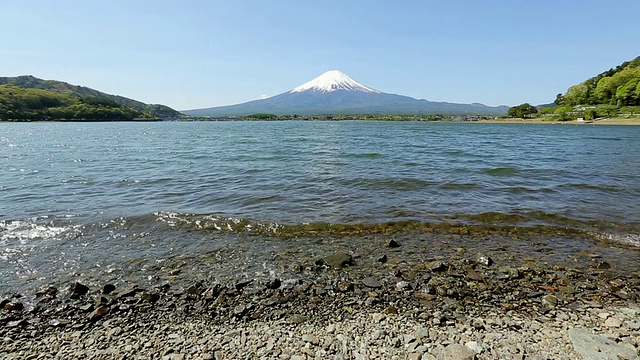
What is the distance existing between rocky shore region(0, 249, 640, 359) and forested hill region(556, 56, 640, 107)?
132 meters

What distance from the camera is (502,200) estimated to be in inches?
491

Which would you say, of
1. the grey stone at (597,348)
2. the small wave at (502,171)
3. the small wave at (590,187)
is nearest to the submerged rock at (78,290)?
the grey stone at (597,348)

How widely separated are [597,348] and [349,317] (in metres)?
3.25

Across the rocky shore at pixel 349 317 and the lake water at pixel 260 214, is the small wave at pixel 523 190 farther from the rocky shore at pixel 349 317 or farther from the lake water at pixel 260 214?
the rocky shore at pixel 349 317

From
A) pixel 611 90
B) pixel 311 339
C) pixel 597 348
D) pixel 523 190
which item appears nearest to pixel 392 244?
pixel 311 339

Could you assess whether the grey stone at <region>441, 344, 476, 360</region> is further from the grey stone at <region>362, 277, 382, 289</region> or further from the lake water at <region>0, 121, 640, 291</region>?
the lake water at <region>0, 121, 640, 291</region>

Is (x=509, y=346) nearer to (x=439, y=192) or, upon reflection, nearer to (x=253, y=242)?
(x=253, y=242)

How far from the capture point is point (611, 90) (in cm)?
11719

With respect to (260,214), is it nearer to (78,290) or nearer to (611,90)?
(78,290)

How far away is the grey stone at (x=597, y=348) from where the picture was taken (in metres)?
3.93

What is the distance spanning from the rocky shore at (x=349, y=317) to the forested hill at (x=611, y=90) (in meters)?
132

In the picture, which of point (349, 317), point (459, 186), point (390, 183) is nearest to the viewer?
point (349, 317)

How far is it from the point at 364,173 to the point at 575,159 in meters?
19.6

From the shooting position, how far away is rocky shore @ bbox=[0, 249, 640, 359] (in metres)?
4.17
